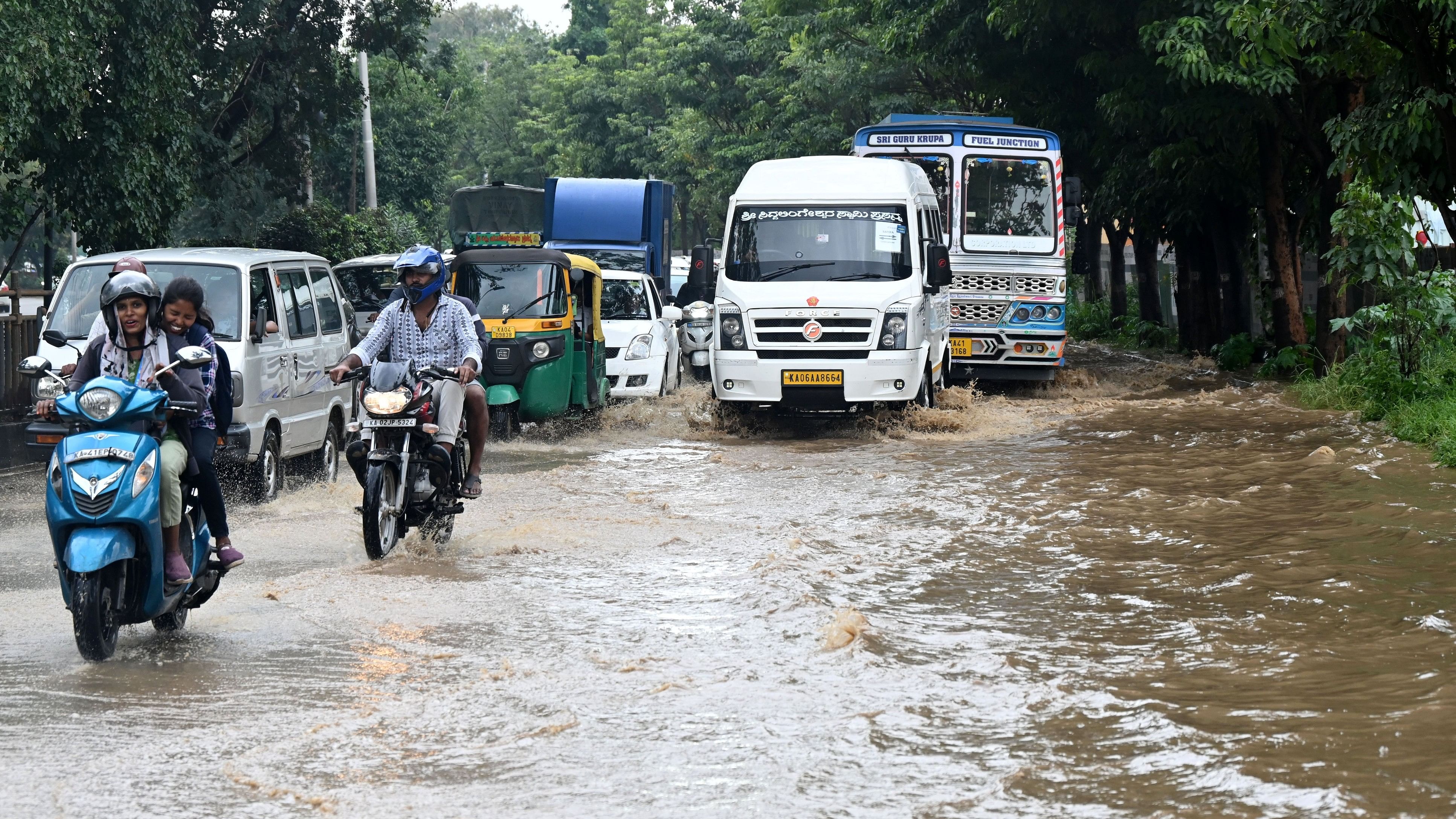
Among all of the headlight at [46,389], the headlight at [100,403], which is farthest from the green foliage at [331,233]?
the headlight at [100,403]

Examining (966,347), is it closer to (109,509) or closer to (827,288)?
(827,288)

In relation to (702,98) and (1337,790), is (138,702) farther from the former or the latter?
(702,98)

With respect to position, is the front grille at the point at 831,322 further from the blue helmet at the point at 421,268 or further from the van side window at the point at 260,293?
the blue helmet at the point at 421,268

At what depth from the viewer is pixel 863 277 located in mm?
16016

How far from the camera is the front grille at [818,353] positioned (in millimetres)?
15602

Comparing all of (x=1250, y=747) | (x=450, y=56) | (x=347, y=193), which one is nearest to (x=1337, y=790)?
(x=1250, y=747)

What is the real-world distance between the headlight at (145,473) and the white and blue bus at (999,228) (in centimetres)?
1398

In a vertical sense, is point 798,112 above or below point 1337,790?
above

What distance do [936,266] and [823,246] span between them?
1.15 metres

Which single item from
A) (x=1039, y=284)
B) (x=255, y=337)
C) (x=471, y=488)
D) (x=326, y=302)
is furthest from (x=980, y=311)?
(x=471, y=488)

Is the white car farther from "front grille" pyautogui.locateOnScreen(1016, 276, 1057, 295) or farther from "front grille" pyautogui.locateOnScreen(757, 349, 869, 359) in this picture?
"front grille" pyautogui.locateOnScreen(1016, 276, 1057, 295)

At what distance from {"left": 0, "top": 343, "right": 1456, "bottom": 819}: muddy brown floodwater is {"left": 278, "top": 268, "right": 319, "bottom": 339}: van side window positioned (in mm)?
1194

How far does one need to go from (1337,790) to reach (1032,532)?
5248 mm

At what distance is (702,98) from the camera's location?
4906 centimetres
